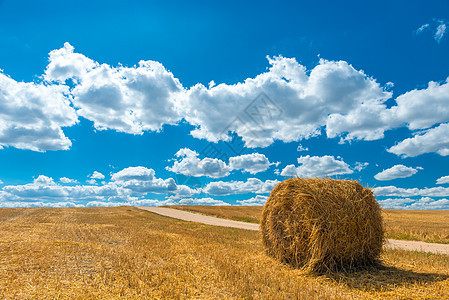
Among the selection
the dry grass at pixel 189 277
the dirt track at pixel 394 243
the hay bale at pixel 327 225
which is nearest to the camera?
the dry grass at pixel 189 277

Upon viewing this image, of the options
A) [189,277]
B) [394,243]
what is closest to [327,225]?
[189,277]

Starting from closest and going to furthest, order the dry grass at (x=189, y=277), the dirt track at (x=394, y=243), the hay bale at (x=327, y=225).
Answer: the dry grass at (x=189, y=277) → the hay bale at (x=327, y=225) → the dirt track at (x=394, y=243)

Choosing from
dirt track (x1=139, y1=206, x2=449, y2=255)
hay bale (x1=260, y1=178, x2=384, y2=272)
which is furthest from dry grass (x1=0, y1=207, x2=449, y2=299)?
dirt track (x1=139, y1=206, x2=449, y2=255)

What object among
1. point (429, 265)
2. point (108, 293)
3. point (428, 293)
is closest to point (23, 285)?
point (108, 293)

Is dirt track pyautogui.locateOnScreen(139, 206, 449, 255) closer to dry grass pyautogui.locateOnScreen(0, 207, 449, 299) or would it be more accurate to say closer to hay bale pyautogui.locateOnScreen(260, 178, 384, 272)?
hay bale pyautogui.locateOnScreen(260, 178, 384, 272)

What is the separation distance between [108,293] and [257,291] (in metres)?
3.19

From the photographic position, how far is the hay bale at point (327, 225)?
776 centimetres

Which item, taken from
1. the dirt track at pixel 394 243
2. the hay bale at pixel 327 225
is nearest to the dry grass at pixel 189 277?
the hay bale at pixel 327 225

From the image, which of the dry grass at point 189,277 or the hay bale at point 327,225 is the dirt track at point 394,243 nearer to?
the hay bale at point 327,225

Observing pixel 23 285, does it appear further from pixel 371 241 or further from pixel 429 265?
pixel 429 265

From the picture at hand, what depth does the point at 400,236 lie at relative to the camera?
18891 millimetres

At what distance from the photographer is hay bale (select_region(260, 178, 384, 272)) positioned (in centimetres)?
776

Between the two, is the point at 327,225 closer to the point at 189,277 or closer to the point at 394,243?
the point at 189,277

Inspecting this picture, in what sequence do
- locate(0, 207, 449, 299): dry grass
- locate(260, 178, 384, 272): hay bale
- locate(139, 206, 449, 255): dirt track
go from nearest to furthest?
locate(0, 207, 449, 299): dry grass → locate(260, 178, 384, 272): hay bale → locate(139, 206, 449, 255): dirt track
